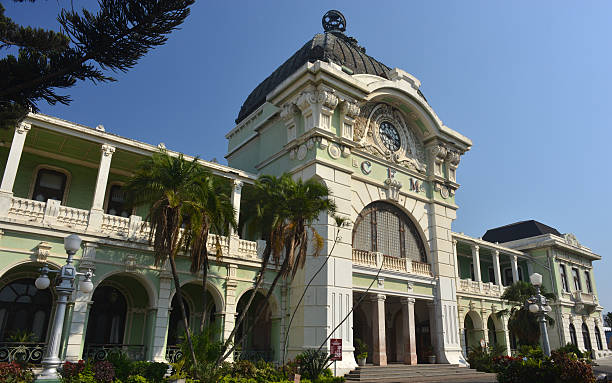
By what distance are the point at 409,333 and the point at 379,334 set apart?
2.39 metres

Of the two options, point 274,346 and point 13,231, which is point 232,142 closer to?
point 274,346

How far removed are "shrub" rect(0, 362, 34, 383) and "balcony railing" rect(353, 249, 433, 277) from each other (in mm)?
13942

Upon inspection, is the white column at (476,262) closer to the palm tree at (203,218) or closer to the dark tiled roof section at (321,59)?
the dark tiled roof section at (321,59)

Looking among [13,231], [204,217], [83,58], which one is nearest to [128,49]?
[83,58]

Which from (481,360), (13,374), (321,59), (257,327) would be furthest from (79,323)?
(481,360)

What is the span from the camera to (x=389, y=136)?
1042 inches

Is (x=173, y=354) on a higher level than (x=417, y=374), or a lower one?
higher

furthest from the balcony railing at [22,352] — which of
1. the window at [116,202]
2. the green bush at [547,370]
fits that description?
the green bush at [547,370]

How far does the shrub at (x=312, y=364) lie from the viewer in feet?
55.8

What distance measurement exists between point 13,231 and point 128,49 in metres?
12.2

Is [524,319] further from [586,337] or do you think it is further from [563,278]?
[586,337]

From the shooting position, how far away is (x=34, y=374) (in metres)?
13.8

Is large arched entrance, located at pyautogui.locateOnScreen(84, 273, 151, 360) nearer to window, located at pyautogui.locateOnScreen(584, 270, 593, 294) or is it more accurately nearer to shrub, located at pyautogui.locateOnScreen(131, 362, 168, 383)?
shrub, located at pyautogui.locateOnScreen(131, 362, 168, 383)

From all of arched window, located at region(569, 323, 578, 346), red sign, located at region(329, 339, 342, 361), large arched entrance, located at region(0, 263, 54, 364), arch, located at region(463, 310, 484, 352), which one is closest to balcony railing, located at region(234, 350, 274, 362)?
red sign, located at region(329, 339, 342, 361)
